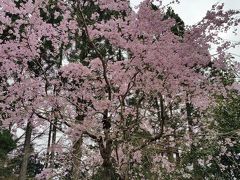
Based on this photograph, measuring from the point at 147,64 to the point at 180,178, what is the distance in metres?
7.68

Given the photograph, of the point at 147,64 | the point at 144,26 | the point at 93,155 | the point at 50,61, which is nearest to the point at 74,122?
the point at 147,64

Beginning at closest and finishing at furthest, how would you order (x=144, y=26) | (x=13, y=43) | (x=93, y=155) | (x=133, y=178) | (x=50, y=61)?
(x=144, y=26) < (x=13, y=43) < (x=93, y=155) < (x=133, y=178) < (x=50, y=61)

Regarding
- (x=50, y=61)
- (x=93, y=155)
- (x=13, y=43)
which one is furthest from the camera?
(x=50, y=61)

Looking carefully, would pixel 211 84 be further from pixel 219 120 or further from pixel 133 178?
pixel 133 178

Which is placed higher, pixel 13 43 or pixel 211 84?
pixel 13 43

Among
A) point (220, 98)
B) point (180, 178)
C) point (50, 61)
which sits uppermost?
point (50, 61)

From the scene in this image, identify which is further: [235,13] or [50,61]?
[50,61]

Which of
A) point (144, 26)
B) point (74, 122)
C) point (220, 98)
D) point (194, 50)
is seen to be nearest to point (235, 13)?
point (194, 50)

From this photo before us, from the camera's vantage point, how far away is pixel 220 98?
11836 millimetres

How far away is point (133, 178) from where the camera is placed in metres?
12.8

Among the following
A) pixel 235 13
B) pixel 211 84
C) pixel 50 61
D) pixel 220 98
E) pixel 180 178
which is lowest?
pixel 180 178

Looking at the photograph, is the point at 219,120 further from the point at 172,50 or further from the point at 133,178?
the point at 172,50

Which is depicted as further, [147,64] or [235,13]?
[147,64]

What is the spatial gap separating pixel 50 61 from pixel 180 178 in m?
8.67
